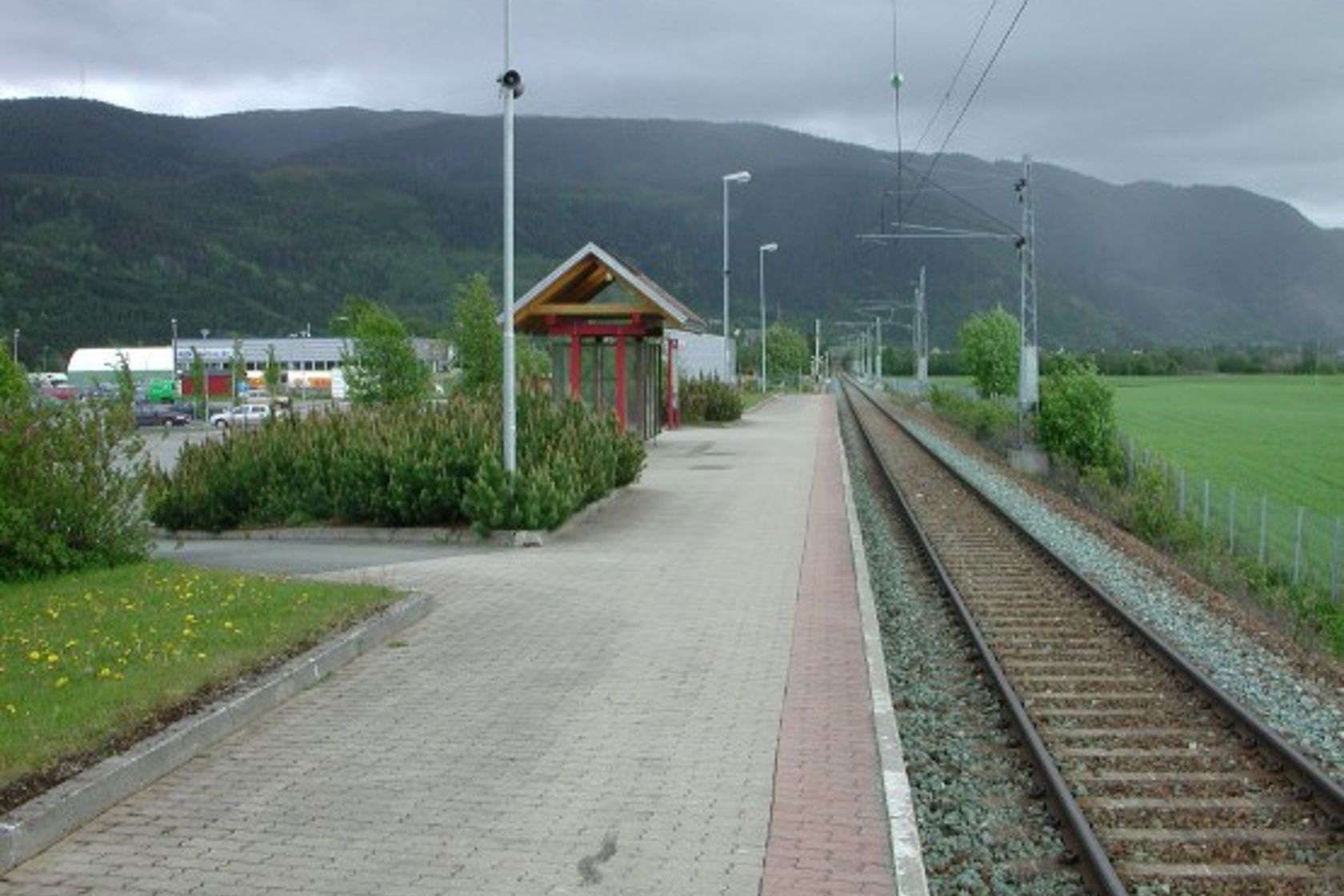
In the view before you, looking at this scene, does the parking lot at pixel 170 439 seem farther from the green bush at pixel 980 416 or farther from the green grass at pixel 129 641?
the green bush at pixel 980 416

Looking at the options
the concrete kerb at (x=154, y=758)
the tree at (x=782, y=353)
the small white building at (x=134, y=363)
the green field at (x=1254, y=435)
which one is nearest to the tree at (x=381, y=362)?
the green field at (x=1254, y=435)

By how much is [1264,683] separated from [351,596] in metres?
6.84

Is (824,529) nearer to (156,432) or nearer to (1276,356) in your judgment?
(156,432)

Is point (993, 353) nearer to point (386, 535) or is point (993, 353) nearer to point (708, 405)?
point (708, 405)

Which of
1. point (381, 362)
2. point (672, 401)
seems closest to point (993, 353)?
point (672, 401)

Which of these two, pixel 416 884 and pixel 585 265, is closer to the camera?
pixel 416 884

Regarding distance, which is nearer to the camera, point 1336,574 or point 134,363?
point 1336,574

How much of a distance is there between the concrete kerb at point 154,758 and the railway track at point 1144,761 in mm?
4321

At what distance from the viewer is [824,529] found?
18406 millimetres

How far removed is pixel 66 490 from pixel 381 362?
30874mm

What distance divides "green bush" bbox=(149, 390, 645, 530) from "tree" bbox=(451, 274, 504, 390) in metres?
22.3

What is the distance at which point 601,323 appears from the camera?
32.1m

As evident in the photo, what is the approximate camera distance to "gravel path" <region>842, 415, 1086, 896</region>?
651cm

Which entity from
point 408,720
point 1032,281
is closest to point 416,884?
point 408,720
